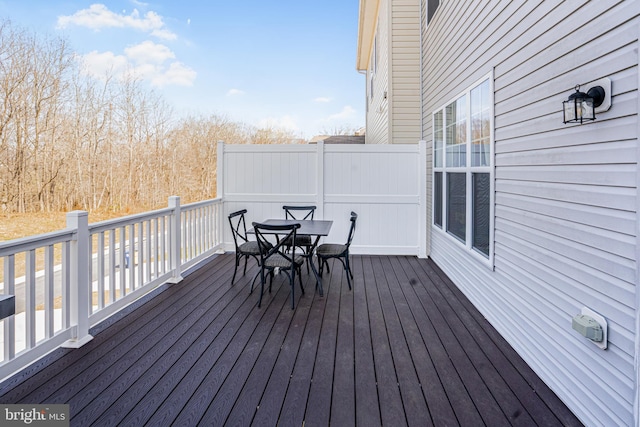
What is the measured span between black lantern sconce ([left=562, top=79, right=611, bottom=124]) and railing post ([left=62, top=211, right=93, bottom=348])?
344 centimetres

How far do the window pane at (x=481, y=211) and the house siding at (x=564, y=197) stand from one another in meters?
0.24

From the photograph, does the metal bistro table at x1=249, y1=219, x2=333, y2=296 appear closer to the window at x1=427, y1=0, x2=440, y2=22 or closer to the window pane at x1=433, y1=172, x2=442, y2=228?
the window pane at x1=433, y1=172, x2=442, y2=228

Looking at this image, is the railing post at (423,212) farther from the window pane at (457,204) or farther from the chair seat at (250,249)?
the chair seat at (250,249)

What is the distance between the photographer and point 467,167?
3809 millimetres

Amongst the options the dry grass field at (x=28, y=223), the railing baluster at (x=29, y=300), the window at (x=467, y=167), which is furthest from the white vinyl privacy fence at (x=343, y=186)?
the dry grass field at (x=28, y=223)

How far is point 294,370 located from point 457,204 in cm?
301

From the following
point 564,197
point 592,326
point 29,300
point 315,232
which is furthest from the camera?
point 315,232

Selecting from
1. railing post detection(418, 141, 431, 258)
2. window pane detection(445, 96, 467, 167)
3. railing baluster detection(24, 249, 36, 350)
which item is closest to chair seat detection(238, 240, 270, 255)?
railing baluster detection(24, 249, 36, 350)

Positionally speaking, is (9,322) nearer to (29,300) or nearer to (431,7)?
(29,300)

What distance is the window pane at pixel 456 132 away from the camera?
3.96 meters

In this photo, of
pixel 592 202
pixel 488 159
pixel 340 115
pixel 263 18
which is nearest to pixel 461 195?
pixel 488 159

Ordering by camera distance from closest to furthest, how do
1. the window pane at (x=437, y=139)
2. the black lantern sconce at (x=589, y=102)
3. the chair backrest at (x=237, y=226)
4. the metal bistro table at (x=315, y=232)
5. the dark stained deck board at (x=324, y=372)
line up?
1. the black lantern sconce at (x=589, y=102)
2. the dark stained deck board at (x=324, y=372)
3. the metal bistro table at (x=315, y=232)
4. the chair backrest at (x=237, y=226)
5. the window pane at (x=437, y=139)

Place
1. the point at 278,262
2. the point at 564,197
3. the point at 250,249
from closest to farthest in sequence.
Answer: the point at 564,197
the point at 278,262
the point at 250,249

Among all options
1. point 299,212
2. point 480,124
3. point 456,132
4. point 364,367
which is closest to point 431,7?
point 456,132
